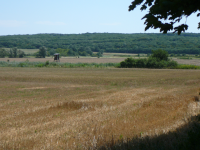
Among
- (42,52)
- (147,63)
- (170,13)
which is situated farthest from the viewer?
(42,52)

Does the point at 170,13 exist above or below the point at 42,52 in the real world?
above

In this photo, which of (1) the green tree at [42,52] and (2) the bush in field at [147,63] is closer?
(2) the bush in field at [147,63]

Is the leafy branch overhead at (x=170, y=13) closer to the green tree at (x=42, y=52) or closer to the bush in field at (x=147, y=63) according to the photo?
the bush in field at (x=147, y=63)

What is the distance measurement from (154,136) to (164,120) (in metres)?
1.93

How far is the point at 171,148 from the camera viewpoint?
5.35 m

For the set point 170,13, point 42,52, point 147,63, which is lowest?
point 42,52

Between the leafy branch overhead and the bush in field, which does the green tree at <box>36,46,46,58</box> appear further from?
the leafy branch overhead

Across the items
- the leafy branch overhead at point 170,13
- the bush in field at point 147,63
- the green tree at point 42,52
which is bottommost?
the green tree at point 42,52

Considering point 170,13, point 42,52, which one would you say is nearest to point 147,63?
point 170,13

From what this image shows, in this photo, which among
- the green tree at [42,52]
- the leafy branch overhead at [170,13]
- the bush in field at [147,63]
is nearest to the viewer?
the leafy branch overhead at [170,13]

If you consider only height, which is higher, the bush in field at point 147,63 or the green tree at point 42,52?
the bush in field at point 147,63

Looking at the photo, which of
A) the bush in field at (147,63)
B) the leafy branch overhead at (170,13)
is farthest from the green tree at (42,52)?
the leafy branch overhead at (170,13)

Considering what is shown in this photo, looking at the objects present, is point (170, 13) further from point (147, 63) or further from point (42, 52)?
point (42, 52)

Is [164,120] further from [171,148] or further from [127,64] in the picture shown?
[127,64]
